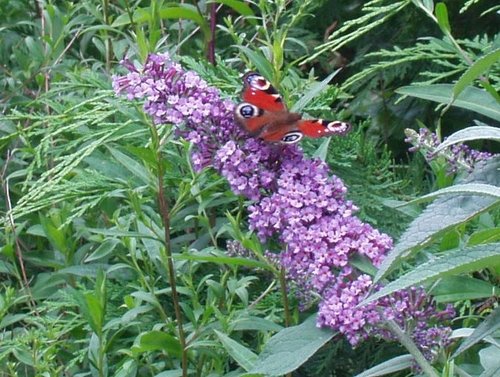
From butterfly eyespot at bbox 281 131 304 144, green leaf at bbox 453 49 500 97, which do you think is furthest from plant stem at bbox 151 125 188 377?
green leaf at bbox 453 49 500 97

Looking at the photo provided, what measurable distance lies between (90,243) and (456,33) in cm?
145

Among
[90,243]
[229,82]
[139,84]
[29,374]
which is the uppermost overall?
[139,84]

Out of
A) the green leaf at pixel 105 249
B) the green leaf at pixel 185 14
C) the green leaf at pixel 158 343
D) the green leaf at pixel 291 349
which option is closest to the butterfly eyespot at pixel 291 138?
the green leaf at pixel 291 349

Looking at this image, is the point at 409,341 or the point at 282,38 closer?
the point at 409,341

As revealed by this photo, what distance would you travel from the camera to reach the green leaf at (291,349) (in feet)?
4.89

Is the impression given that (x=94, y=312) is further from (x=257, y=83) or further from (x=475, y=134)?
(x=475, y=134)

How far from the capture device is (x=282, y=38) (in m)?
A: 2.09

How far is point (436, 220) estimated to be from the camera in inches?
52.9

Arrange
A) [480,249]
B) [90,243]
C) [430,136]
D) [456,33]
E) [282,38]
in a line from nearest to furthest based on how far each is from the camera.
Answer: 1. [480,249]
2. [430,136]
3. [282,38]
4. [90,243]
5. [456,33]

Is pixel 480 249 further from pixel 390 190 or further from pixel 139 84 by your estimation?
pixel 390 190

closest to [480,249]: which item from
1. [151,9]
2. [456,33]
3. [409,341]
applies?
[409,341]

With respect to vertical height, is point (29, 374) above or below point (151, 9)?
below

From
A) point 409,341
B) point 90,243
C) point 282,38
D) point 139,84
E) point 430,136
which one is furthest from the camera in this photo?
point 90,243

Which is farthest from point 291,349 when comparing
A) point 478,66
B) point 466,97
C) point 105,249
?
point 105,249
